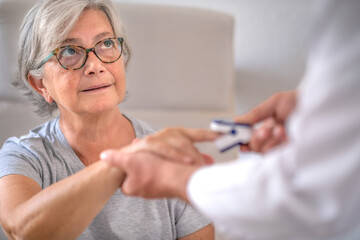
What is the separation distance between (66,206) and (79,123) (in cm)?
Result: 31

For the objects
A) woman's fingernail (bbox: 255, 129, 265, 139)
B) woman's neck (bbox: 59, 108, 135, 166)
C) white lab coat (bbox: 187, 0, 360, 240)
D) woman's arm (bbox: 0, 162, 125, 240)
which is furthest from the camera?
woman's neck (bbox: 59, 108, 135, 166)

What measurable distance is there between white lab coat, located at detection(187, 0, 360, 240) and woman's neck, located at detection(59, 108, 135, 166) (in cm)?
62

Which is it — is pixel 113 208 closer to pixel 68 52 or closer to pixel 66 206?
pixel 66 206

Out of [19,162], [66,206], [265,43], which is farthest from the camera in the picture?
[265,43]

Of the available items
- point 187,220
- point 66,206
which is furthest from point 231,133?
point 187,220

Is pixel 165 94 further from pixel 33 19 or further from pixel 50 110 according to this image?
pixel 33 19

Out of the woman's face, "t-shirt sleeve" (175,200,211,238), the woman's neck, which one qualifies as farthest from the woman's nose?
"t-shirt sleeve" (175,200,211,238)

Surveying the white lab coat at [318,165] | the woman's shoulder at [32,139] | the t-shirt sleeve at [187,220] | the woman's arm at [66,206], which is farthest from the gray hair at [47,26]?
the white lab coat at [318,165]

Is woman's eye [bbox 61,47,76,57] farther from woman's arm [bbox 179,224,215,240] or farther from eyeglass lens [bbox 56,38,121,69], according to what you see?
woman's arm [bbox 179,224,215,240]

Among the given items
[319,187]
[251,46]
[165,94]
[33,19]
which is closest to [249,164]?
[319,187]

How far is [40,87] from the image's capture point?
47.3 inches

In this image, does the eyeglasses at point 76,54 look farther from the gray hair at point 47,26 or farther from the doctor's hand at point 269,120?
the doctor's hand at point 269,120

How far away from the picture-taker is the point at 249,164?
59cm

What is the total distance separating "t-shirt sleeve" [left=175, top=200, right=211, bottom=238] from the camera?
Result: 118 cm
